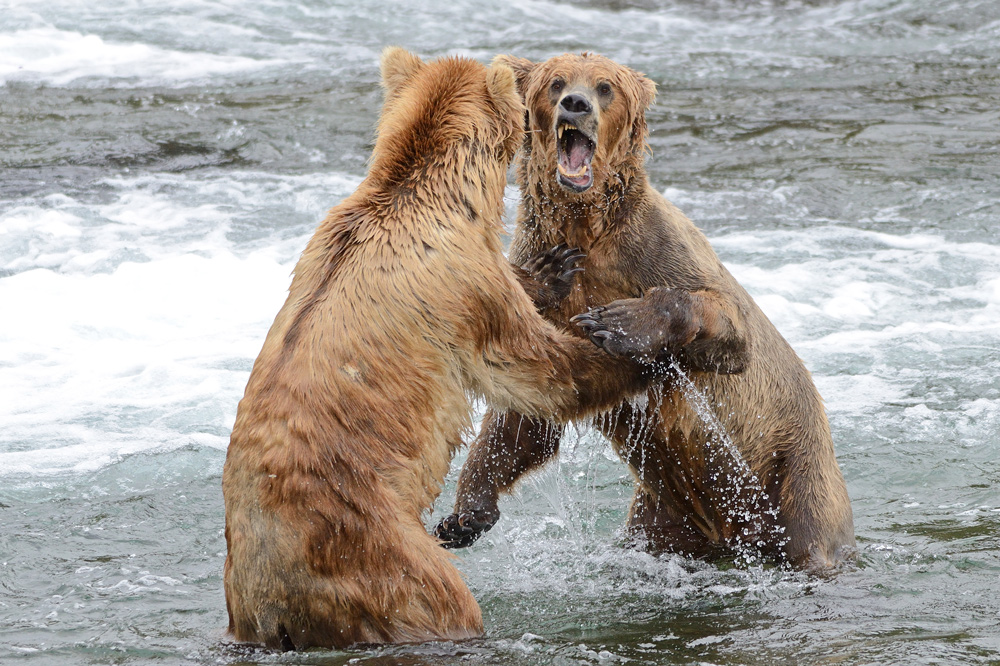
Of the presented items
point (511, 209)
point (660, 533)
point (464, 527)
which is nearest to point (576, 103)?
point (464, 527)

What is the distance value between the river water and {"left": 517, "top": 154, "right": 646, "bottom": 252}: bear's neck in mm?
1186

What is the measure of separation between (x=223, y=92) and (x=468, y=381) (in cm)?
1005

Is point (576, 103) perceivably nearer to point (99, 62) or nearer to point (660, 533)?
point (660, 533)

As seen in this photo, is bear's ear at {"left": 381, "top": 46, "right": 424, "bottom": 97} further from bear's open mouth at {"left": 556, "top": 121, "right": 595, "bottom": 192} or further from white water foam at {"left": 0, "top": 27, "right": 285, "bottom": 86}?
white water foam at {"left": 0, "top": 27, "right": 285, "bottom": 86}

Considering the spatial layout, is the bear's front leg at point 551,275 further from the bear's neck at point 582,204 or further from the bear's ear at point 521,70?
the bear's ear at point 521,70

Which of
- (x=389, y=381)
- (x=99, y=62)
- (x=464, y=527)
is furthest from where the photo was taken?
(x=99, y=62)

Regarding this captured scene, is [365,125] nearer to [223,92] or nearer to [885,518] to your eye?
[223,92]

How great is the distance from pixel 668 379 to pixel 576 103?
3.78ft

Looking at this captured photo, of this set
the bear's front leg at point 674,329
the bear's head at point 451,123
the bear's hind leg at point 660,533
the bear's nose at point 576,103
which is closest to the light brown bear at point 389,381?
the bear's head at point 451,123

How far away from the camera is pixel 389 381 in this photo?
401 cm

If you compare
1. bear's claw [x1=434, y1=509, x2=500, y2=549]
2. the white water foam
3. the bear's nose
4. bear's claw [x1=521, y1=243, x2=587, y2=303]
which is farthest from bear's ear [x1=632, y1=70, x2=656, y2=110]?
the white water foam

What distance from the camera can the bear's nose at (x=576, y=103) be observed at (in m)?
4.87

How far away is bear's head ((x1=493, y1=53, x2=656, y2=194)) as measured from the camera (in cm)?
492

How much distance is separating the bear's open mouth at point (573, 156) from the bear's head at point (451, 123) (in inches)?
16.2
